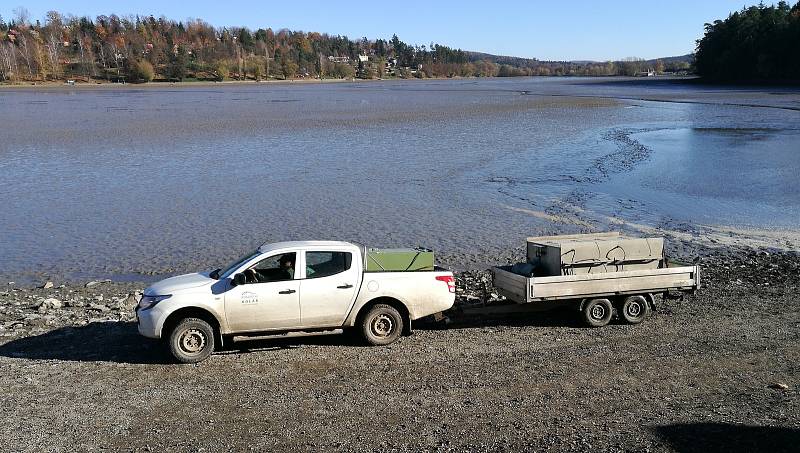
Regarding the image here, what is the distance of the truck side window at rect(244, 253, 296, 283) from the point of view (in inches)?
446

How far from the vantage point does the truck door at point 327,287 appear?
11273 mm

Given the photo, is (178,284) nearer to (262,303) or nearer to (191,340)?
(191,340)

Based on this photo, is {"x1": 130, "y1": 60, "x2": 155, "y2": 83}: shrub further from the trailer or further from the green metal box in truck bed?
the trailer

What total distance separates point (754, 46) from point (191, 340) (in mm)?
143931

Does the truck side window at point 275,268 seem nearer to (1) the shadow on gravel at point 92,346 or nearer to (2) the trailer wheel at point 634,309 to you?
(1) the shadow on gravel at point 92,346

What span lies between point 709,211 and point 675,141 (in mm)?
22461

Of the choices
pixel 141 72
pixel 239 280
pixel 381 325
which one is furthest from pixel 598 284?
pixel 141 72

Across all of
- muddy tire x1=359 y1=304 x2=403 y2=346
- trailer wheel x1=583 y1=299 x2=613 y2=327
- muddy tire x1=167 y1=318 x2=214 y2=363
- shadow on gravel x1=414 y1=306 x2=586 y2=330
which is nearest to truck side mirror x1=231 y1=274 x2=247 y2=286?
muddy tire x1=167 y1=318 x2=214 y2=363

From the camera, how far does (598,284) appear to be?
40.4 ft

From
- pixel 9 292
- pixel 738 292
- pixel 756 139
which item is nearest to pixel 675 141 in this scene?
pixel 756 139

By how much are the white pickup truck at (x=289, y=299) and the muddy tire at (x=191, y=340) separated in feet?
0.05

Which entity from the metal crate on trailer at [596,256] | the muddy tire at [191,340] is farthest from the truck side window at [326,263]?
the metal crate on trailer at [596,256]

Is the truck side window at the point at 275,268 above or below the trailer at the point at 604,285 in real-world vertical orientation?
above

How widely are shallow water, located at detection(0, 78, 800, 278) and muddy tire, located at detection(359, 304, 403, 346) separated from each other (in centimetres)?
784
